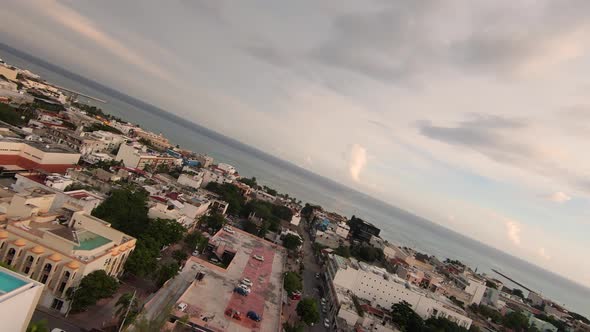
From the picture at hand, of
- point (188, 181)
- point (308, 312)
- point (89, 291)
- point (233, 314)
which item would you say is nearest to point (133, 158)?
point (188, 181)

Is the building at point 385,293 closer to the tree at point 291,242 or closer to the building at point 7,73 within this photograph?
the tree at point 291,242

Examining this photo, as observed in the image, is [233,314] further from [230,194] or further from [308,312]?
[230,194]

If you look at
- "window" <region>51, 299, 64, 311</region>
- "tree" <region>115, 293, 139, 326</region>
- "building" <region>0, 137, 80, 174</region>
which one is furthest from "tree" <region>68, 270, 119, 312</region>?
"building" <region>0, 137, 80, 174</region>

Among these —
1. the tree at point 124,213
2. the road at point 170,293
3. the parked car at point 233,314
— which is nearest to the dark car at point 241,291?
the parked car at point 233,314

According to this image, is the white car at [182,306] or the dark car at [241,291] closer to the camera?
the white car at [182,306]

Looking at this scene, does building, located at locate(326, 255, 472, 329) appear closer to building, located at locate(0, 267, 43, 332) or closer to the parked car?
the parked car

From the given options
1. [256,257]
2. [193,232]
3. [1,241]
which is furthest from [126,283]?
[256,257]
